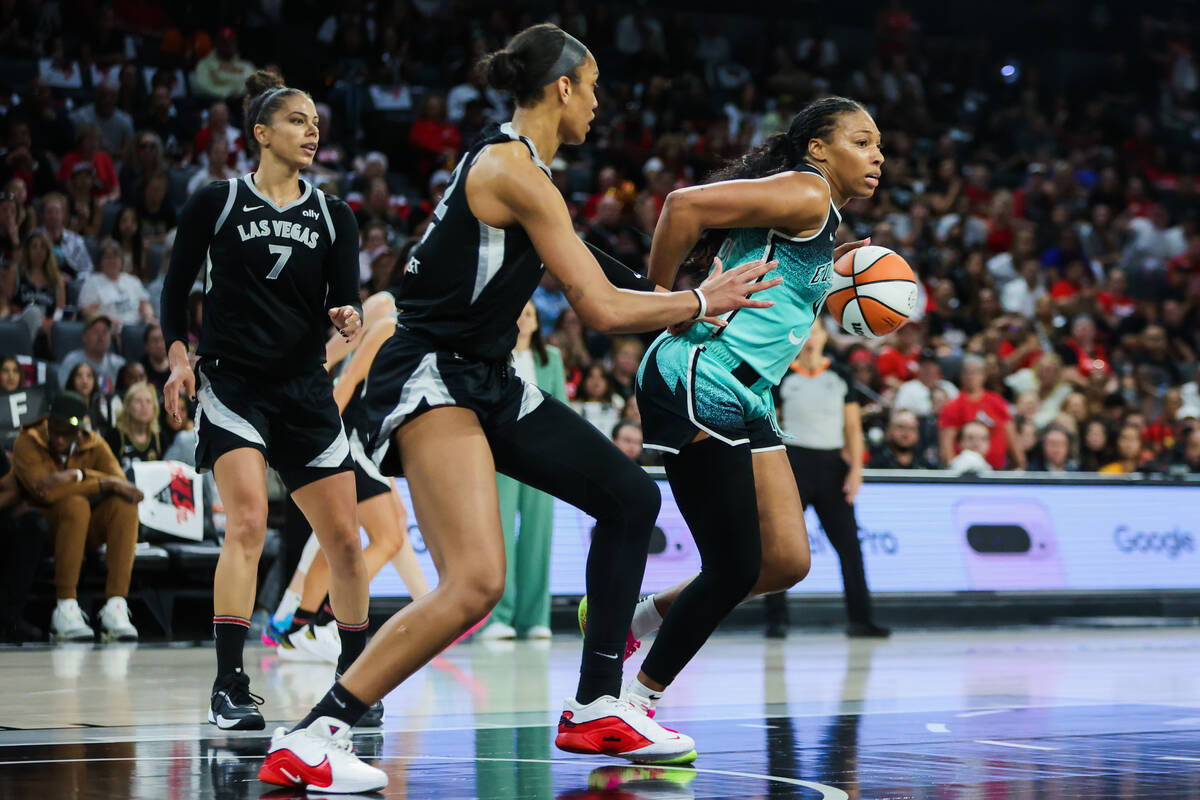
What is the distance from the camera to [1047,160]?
20.8 m

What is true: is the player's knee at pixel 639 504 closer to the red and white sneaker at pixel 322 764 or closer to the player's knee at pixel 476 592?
the player's knee at pixel 476 592

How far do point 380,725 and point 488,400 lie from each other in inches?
74.9

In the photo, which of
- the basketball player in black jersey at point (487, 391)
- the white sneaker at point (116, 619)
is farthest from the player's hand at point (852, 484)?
the basketball player in black jersey at point (487, 391)

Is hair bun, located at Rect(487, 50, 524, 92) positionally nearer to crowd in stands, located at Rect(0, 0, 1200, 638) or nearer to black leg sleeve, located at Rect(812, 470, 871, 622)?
crowd in stands, located at Rect(0, 0, 1200, 638)

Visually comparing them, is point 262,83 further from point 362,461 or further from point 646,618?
point 646,618

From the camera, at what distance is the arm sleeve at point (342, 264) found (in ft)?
18.2

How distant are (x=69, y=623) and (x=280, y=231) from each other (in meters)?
4.47

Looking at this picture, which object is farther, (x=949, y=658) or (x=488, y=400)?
(x=949, y=658)

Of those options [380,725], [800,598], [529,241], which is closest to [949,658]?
[800,598]

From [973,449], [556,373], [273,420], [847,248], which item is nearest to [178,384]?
[273,420]

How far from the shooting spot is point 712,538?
15.3 feet

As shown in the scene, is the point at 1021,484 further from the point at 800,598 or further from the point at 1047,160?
the point at 1047,160

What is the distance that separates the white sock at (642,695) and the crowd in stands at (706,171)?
138 inches

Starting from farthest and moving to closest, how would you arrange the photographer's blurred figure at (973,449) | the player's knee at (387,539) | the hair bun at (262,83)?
the photographer's blurred figure at (973,449)
the player's knee at (387,539)
the hair bun at (262,83)
